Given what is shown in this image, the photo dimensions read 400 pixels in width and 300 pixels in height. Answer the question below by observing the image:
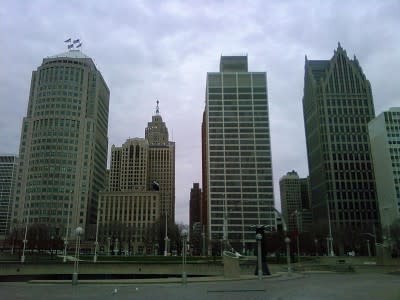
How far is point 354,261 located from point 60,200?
13176 centimetres

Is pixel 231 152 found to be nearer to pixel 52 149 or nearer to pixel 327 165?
pixel 327 165

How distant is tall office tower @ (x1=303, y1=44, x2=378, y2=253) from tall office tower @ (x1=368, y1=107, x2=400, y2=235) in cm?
1083

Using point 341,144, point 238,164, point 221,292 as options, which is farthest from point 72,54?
point 221,292

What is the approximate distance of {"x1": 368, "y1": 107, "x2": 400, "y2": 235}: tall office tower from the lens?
500ft

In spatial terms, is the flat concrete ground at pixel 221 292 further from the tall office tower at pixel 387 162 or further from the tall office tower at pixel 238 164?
the tall office tower at pixel 238 164

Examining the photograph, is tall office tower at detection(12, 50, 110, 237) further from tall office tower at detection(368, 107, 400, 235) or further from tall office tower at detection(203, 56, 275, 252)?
tall office tower at detection(368, 107, 400, 235)

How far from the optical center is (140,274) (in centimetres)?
5866

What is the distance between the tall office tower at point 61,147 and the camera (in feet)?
560

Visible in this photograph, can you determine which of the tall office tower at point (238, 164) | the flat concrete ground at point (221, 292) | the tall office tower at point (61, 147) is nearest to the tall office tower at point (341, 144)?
the tall office tower at point (238, 164)

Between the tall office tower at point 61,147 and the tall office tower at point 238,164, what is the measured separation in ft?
182

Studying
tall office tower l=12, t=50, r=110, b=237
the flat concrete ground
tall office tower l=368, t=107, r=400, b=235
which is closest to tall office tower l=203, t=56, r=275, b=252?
tall office tower l=368, t=107, r=400, b=235

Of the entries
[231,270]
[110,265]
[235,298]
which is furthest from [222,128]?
[235,298]

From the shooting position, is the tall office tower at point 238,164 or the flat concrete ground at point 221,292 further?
the tall office tower at point 238,164

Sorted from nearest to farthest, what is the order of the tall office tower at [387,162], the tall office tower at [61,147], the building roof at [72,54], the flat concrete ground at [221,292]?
the flat concrete ground at [221,292], the tall office tower at [387,162], the tall office tower at [61,147], the building roof at [72,54]
